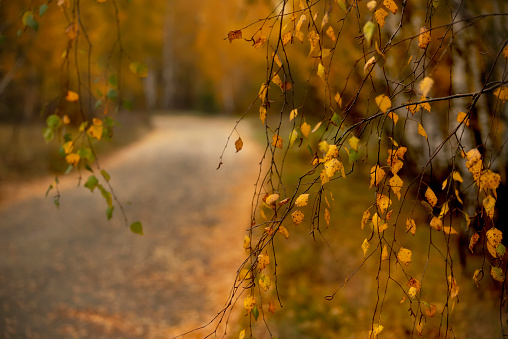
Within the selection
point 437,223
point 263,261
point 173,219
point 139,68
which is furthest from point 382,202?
point 173,219

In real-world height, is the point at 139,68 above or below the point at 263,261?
above

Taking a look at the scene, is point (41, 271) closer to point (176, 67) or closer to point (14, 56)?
point (14, 56)

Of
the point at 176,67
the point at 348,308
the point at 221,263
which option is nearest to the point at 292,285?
the point at 348,308

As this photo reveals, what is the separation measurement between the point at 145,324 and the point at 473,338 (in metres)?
3.56

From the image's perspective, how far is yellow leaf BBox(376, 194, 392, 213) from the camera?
5.61ft

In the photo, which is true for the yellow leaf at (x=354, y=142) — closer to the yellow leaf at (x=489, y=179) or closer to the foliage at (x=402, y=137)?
the foliage at (x=402, y=137)

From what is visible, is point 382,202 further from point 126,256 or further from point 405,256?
point 126,256

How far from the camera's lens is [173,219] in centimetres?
962

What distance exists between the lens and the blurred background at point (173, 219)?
4969mm

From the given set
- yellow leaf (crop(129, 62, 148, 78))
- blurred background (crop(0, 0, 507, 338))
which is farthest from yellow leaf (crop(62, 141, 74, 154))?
yellow leaf (crop(129, 62, 148, 78))

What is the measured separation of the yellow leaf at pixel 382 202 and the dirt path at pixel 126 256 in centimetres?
418

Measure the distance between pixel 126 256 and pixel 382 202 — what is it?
21.7ft

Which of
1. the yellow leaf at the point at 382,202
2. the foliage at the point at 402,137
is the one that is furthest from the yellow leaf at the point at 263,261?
the yellow leaf at the point at 382,202

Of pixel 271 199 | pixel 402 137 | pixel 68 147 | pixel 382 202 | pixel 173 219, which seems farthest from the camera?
pixel 173 219
